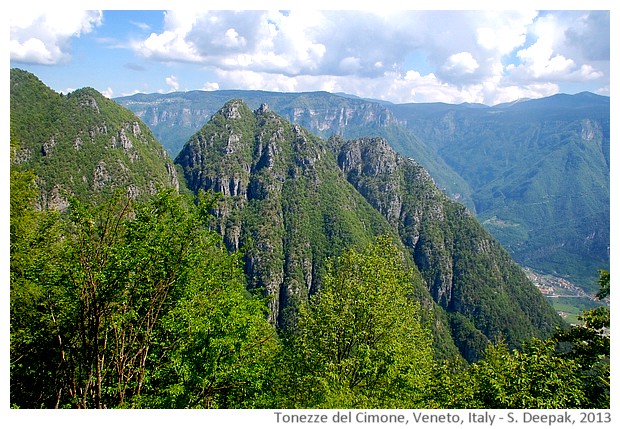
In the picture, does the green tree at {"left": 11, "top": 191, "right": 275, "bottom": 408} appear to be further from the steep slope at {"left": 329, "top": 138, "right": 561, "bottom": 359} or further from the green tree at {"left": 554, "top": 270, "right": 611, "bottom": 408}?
the steep slope at {"left": 329, "top": 138, "right": 561, "bottom": 359}

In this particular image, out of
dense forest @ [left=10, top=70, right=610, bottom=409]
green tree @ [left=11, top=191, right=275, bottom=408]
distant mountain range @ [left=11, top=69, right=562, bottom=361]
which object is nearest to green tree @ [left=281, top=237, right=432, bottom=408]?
dense forest @ [left=10, top=70, right=610, bottom=409]

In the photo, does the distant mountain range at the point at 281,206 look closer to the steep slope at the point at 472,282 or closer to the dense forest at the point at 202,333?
the steep slope at the point at 472,282

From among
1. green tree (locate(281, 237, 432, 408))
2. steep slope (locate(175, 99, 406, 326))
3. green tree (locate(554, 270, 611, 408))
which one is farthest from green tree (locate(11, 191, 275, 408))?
steep slope (locate(175, 99, 406, 326))

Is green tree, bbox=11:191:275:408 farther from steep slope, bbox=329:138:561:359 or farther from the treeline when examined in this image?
steep slope, bbox=329:138:561:359

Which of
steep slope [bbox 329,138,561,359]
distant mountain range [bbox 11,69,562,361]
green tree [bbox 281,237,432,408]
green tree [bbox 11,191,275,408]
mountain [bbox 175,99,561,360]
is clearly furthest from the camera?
steep slope [bbox 329,138,561,359]

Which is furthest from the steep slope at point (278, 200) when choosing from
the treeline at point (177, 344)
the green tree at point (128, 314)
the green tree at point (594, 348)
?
the green tree at point (128, 314)

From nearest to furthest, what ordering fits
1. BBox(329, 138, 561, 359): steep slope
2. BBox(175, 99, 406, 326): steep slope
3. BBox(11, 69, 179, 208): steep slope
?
1. BBox(11, 69, 179, 208): steep slope
2. BBox(175, 99, 406, 326): steep slope
3. BBox(329, 138, 561, 359): steep slope

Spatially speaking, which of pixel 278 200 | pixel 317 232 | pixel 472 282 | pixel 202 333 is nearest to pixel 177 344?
pixel 202 333

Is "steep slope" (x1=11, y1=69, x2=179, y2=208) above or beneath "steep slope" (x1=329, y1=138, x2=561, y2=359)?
above

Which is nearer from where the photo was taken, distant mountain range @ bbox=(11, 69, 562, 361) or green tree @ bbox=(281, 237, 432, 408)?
green tree @ bbox=(281, 237, 432, 408)
